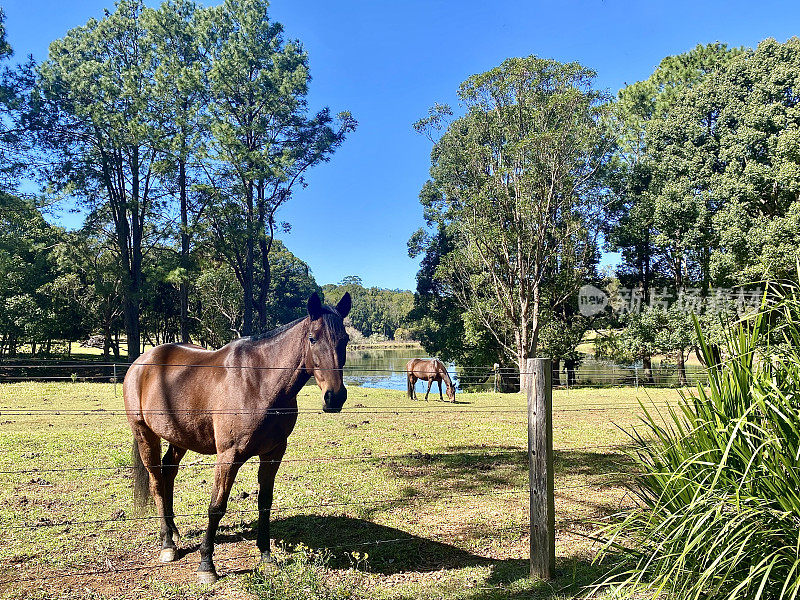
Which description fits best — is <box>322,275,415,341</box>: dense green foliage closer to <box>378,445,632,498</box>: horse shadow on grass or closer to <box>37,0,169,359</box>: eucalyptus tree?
<box>37,0,169,359</box>: eucalyptus tree

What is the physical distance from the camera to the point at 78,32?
22906 millimetres

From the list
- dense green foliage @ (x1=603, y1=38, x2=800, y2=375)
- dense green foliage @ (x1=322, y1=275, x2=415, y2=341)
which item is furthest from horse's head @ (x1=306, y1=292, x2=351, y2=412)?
dense green foliage @ (x1=322, y1=275, x2=415, y2=341)

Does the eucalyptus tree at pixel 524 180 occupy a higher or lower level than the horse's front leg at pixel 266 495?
higher

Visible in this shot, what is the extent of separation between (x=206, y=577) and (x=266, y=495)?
2.26 ft

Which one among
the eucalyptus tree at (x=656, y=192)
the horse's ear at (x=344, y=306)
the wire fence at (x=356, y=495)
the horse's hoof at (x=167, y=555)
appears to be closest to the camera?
the horse's ear at (x=344, y=306)

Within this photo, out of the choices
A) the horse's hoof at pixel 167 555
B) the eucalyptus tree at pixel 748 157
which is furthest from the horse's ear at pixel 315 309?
the eucalyptus tree at pixel 748 157

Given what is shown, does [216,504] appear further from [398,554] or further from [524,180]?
[524,180]

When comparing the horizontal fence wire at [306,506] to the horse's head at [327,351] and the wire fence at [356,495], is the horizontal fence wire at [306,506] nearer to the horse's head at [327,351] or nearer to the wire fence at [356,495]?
the wire fence at [356,495]

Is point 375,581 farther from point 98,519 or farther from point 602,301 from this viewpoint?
point 602,301

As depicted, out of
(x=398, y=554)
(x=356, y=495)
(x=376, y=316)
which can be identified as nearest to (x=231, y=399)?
(x=398, y=554)

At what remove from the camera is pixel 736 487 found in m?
2.28

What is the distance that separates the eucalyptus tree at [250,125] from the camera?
2347cm

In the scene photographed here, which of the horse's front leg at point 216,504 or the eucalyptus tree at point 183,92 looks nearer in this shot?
the horse's front leg at point 216,504

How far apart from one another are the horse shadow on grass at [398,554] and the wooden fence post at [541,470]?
17cm
